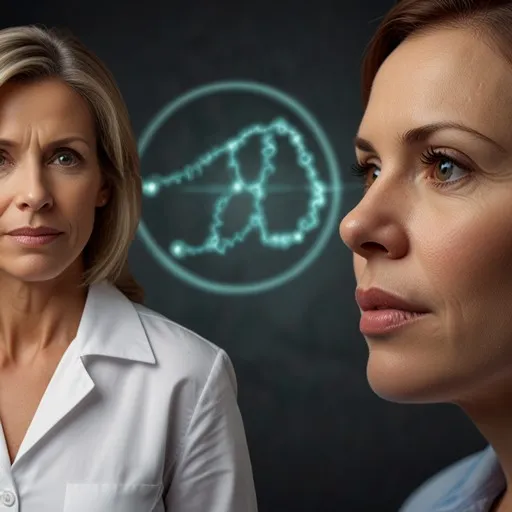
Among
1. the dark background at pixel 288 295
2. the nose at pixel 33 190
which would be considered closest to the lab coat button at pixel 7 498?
the nose at pixel 33 190

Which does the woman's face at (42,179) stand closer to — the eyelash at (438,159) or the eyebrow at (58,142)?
the eyebrow at (58,142)

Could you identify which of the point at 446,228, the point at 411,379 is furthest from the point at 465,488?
the point at 446,228

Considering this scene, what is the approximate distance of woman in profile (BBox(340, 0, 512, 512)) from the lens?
3.06 ft

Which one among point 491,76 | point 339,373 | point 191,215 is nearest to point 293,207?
point 191,215

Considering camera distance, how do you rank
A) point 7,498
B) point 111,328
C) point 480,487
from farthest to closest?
point 111,328, point 7,498, point 480,487

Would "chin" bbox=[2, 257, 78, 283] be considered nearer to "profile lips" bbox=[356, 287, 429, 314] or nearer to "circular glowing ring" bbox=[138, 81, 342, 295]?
"profile lips" bbox=[356, 287, 429, 314]

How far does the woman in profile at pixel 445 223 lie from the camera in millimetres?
Answer: 934

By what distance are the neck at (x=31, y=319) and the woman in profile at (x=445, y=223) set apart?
0.89 meters

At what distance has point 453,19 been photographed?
3.36 ft

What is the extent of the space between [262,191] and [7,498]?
8.17 ft

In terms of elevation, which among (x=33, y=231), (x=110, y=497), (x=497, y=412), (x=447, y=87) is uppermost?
(x=447, y=87)

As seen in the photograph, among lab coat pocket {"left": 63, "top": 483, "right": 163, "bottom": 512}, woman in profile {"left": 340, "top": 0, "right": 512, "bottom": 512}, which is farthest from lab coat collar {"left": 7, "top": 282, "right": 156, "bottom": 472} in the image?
woman in profile {"left": 340, "top": 0, "right": 512, "bottom": 512}

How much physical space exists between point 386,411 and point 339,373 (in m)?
0.27

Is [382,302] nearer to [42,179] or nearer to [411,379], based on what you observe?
[411,379]
